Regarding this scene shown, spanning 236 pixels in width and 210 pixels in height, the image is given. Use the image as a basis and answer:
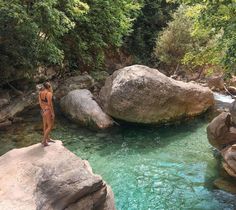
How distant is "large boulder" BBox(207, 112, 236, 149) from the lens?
14.3 metres

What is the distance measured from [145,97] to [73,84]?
23.6 ft

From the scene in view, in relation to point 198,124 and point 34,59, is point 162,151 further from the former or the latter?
point 34,59

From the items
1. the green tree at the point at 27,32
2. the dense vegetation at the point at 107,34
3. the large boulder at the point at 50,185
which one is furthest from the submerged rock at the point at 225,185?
the green tree at the point at 27,32

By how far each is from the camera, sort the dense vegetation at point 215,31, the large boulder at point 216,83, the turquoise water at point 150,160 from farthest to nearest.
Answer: the large boulder at point 216,83, the turquoise water at point 150,160, the dense vegetation at point 215,31

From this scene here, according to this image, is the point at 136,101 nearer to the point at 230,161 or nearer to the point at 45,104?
the point at 230,161

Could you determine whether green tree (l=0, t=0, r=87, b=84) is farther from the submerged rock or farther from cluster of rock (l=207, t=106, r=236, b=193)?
the submerged rock

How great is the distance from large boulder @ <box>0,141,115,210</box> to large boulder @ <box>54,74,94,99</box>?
13643 millimetres

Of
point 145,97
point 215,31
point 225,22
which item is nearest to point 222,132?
point 215,31

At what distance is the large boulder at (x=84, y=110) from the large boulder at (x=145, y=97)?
1.60 feet

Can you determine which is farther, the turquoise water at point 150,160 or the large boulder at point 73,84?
the large boulder at point 73,84

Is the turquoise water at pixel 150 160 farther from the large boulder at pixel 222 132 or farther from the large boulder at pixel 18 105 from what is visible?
the large boulder at pixel 18 105

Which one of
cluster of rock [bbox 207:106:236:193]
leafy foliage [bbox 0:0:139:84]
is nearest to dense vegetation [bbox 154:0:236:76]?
cluster of rock [bbox 207:106:236:193]

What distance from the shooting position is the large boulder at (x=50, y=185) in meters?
7.80

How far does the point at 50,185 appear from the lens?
827cm
